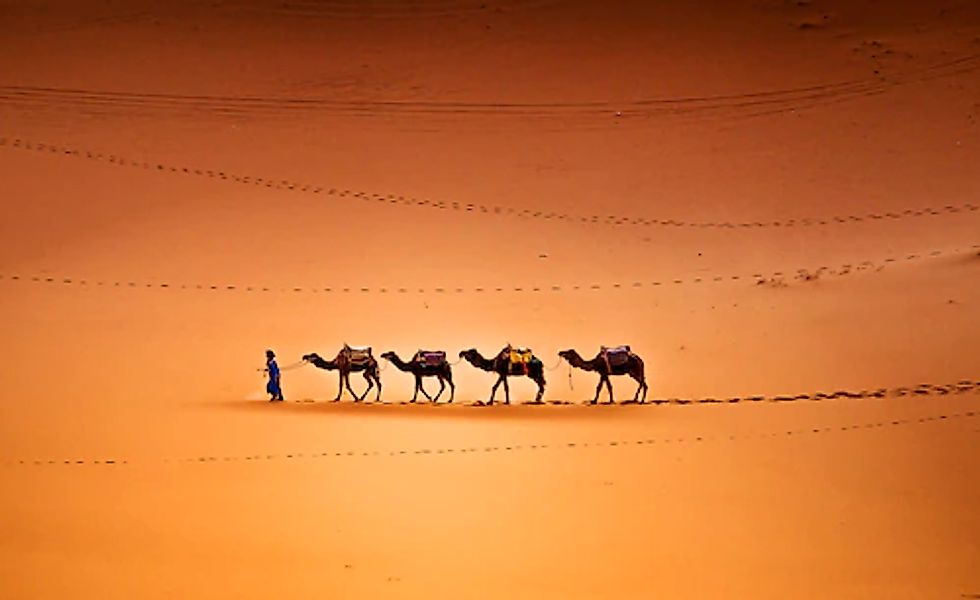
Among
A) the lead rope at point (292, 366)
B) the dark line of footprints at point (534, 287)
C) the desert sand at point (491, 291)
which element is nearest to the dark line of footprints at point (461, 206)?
the desert sand at point (491, 291)

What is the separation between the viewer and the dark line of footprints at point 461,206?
62.0ft

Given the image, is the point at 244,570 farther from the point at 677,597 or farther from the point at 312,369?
the point at 312,369

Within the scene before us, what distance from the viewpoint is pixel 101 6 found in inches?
1115

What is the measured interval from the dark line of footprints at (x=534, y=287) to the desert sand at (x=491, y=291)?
7 centimetres

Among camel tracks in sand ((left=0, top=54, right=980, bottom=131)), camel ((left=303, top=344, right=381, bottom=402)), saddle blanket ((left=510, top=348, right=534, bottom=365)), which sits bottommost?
camel ((left=303, top=344, right=381, bottom=402))

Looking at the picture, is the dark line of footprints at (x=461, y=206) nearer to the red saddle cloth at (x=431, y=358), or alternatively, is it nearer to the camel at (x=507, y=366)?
the camel at (x=507, y=366)

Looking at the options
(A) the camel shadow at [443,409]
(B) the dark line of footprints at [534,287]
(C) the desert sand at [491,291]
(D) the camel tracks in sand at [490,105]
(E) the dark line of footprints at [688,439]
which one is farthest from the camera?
(D) the camel tracks in sand at [490,105]

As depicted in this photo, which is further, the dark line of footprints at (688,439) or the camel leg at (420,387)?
the camel leg at (420,387)

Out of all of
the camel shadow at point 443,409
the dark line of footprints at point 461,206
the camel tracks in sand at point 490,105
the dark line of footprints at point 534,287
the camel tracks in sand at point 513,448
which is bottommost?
the camel tracks in sand at point 513,448

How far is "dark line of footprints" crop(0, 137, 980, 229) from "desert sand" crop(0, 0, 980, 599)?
0.09 metres

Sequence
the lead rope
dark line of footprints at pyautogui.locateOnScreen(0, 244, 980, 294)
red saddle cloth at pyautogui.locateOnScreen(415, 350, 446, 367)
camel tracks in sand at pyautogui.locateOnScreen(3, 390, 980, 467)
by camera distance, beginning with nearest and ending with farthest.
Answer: camel tracks in sand at pyautogui.locateOnScreen(3, 390, 980, 467), red saddle cloth at pyautogui.locateOnScreen(415, 350, 446, 367), the lead rope, dark line of footprints at pyautogui.locateOnScreen(0, 244, 980, 294)

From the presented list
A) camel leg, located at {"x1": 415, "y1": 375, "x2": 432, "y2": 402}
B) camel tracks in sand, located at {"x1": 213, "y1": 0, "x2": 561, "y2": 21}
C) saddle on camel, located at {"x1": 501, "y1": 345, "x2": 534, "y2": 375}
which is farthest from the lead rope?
camel tracks in sand, located at {"x1": 213, "y1": 0, "x2": 561, "y2": 21}

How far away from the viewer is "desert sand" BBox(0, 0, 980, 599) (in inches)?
354

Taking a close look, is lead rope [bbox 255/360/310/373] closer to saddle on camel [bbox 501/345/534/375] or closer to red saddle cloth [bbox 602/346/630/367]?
saddle on camel [bbox 501/345/534/375]
